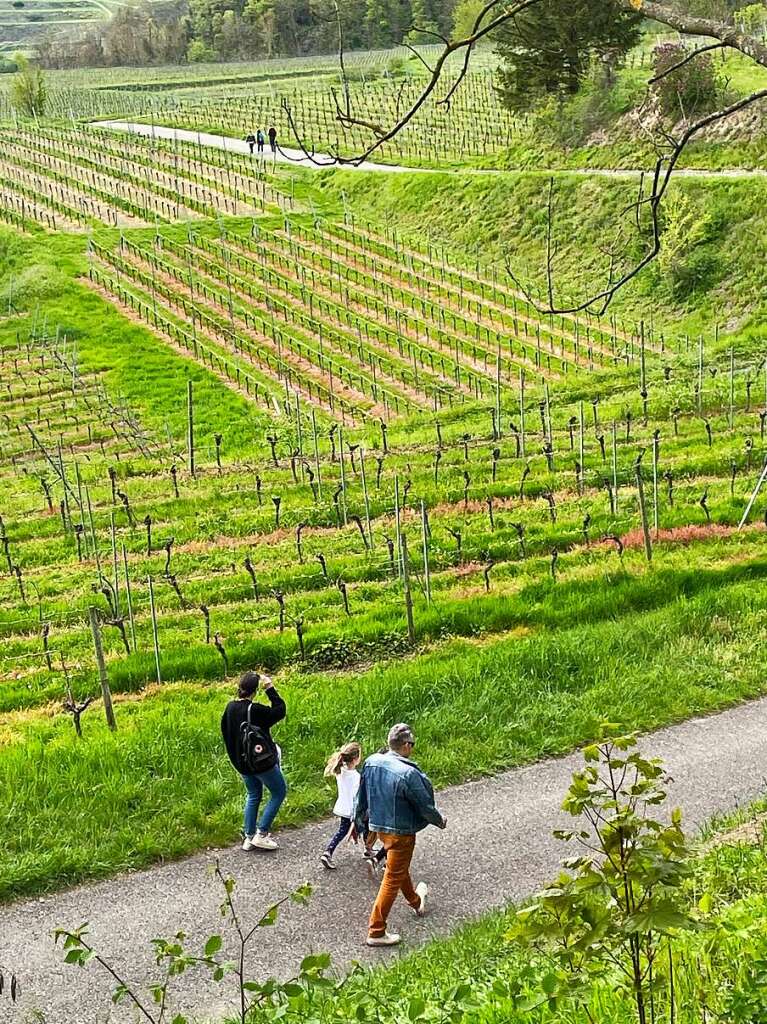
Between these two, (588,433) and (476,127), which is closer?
(588,433)

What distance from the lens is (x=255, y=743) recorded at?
7.77 meters

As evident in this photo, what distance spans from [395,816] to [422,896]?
821 mm

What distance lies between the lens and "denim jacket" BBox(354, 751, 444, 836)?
684cm

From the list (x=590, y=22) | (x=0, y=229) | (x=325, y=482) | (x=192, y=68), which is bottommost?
(x=325, y=482)

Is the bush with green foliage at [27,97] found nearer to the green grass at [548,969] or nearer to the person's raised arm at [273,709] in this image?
the person's raised arm at [273,709]

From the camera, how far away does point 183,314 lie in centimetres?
3173

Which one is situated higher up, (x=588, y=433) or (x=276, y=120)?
(x=276, y=120)

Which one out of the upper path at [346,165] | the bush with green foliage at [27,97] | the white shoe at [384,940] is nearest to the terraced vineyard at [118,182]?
the upper path at [346,165]

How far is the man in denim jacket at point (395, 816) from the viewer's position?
6840 mm

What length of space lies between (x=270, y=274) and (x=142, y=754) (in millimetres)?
26582

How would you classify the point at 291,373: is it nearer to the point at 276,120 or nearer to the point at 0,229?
the point at 0,229

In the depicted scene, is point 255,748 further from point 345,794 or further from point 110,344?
point 110,344

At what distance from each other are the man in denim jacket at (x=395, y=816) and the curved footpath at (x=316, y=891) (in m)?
0.28

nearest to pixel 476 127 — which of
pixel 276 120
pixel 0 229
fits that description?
pixel 276 120
